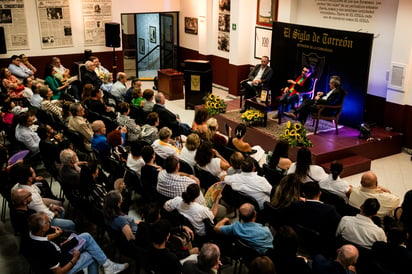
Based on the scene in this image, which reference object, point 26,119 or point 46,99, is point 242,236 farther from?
point 46,99

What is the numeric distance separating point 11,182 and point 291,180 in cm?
315

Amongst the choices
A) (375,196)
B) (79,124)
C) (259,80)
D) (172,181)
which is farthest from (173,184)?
(259,80)

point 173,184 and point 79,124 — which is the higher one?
point 79,124

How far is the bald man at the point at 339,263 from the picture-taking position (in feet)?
11.6

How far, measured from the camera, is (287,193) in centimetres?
466

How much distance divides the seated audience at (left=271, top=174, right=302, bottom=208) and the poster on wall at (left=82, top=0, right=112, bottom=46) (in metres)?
9.84

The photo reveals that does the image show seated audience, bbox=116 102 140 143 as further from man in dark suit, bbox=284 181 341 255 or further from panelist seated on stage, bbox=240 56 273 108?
panelist seated on stage, bbox=240 56 273 108

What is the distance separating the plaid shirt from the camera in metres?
4.91

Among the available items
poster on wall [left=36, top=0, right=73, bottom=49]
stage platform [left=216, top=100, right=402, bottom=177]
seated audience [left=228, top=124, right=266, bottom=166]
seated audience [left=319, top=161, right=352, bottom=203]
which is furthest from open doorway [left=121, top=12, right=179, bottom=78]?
seated audience [left=319, top=161, right=352, bottom=203]

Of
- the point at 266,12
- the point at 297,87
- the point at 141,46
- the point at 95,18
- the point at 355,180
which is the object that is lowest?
the point at 355,180

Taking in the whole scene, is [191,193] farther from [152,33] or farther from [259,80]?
[152,33]

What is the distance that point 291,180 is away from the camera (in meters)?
4.69

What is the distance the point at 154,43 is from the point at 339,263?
13006 millimetres

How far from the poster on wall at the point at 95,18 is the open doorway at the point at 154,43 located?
1.49 m
